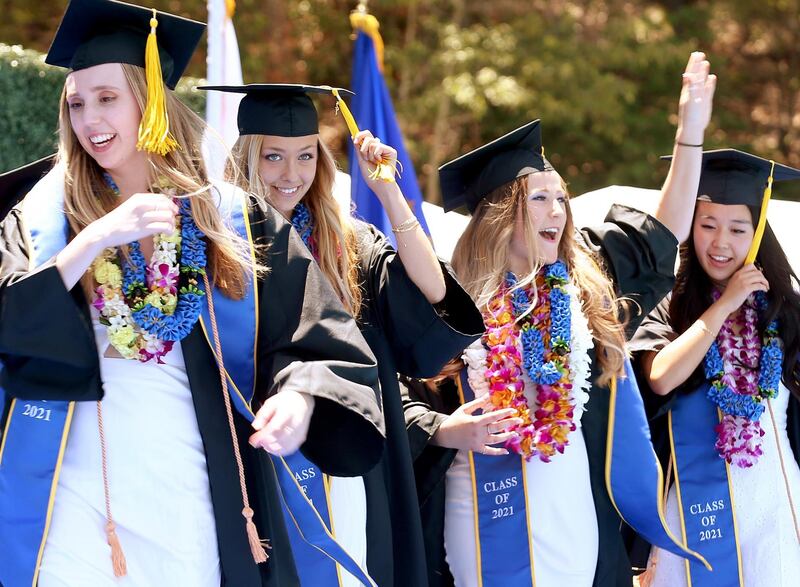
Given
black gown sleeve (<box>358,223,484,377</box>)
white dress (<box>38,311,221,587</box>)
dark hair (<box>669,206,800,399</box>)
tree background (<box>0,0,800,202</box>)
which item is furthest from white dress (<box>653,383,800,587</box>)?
tree background (<box>0,0,800,202</box>)

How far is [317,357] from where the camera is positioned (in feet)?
8.06

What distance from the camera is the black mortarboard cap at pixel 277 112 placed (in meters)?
3.67

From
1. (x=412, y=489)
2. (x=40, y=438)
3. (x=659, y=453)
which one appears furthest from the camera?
(x=659, y=453)

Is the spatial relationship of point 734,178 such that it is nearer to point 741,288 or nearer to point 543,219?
point 741,288

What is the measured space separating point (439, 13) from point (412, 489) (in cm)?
962

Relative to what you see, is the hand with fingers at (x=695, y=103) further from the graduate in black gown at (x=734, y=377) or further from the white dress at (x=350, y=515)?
the white dress at (x=350, y=515)

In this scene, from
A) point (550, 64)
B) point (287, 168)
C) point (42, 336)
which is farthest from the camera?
point (550, 64)

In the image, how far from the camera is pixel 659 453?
3918 mm

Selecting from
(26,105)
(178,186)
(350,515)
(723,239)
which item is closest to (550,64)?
(26,105)

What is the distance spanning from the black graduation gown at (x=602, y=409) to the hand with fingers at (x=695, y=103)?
1.02 feet

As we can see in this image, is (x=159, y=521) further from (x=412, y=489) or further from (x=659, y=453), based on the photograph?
(x=659, y=453)

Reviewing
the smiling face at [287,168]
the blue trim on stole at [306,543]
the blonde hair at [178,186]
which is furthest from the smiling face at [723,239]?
the blonde hair at [178,186]

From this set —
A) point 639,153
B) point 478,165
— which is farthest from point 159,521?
point 639,153

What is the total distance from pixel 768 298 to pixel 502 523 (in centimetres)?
128
